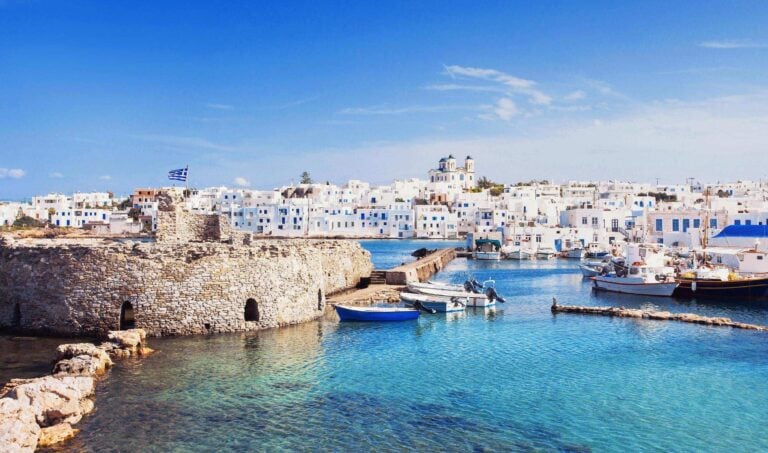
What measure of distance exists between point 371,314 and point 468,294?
25.1 ft

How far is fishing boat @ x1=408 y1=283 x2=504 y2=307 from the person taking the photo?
3133 cm

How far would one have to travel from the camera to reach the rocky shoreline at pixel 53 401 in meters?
11.5

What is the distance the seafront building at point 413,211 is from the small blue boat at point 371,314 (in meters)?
56.9

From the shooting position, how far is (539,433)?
13.2 metres

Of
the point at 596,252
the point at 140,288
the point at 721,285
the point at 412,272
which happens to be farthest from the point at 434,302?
the point at 596,252

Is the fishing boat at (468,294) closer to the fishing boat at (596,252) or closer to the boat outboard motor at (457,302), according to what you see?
the boat outboard motor at (457,302)

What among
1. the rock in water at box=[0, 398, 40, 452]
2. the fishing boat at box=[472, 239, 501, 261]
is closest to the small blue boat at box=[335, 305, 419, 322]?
the rock in water at box=[0, 398, 40, 452]

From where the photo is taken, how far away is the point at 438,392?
52.4ft

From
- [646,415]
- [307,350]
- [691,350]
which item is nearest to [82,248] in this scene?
[307,350]

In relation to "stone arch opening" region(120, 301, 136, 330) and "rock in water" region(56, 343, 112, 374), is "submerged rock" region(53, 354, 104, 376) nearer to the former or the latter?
"rock in water" region(56, 343, 112, 374)

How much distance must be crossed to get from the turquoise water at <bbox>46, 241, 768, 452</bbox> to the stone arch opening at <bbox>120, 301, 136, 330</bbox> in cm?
190

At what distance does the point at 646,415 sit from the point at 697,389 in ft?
10.3

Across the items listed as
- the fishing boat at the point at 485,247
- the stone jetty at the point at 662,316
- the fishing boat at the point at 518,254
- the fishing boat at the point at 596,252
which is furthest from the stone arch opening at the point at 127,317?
the fishing boat at the point at 518,254

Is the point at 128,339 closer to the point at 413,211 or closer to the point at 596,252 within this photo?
the point at 596,252
